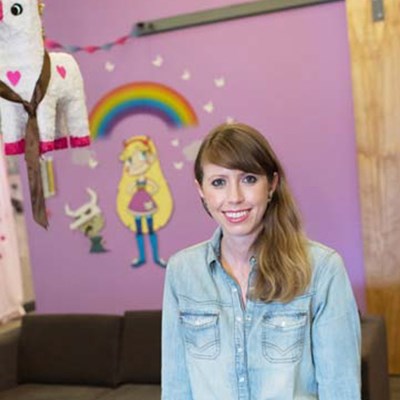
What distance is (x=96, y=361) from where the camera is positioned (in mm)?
3227

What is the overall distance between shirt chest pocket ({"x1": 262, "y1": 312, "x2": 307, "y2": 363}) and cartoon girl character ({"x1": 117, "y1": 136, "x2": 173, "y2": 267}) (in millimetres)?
2363

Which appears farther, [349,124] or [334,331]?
[349,124]

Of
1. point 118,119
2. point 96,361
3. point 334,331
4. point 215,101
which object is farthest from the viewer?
point 118,119

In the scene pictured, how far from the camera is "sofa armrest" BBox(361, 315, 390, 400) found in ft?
7.56

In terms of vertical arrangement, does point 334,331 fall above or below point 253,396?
above

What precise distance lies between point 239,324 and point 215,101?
2311mm

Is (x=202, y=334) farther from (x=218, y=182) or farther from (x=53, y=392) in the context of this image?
(x=53, y=392)

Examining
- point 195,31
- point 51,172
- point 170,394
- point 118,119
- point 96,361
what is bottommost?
point 96,361

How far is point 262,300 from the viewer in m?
1.47

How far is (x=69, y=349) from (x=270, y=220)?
2.10 meters

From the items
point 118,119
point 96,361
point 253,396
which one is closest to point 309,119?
point 118,119

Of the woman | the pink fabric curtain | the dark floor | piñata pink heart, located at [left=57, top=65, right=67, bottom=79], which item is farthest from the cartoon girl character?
the woman

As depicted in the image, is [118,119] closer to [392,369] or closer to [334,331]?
[392,369]

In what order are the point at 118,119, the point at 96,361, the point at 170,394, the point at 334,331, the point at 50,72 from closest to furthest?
the point at 334,331, the point at 170,394, the point at 50,72, the point at 96,361, the point at 118,119
